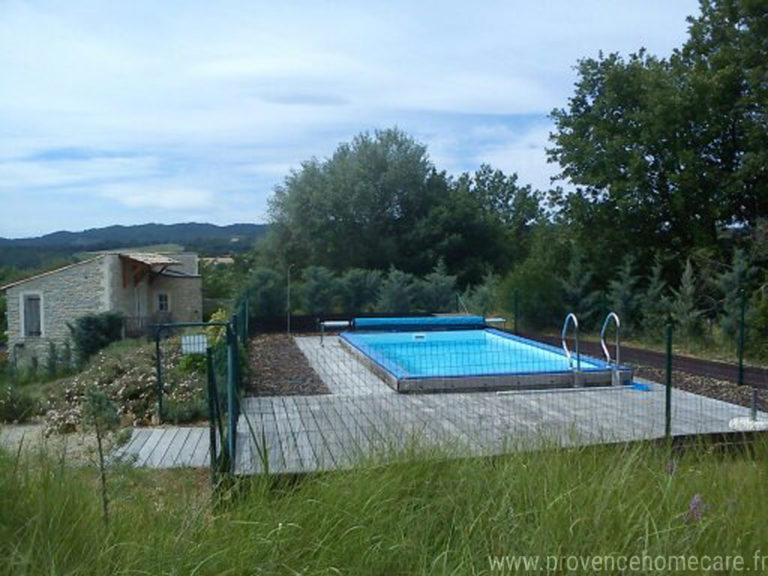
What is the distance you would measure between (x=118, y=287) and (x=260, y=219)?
19.5 ft

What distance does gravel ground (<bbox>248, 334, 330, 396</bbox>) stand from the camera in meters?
9.27

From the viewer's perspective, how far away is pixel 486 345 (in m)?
14.9

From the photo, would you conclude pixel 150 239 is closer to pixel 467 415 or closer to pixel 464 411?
pixel 464 411

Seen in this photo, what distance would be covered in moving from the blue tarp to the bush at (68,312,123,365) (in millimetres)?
8932

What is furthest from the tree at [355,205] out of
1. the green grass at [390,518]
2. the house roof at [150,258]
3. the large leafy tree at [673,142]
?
the green grass at [390,518]

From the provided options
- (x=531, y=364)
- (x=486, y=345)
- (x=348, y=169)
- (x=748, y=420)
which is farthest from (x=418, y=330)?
(x=348, y=169)

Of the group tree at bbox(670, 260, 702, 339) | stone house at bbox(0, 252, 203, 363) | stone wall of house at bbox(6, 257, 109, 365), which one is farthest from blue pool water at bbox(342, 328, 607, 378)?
stone wall of house at bbox(6, 257, 109, 365)

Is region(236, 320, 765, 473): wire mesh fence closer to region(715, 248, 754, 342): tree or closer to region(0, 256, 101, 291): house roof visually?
region(715, 248, 754, 342): tree

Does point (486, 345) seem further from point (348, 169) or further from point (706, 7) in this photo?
point (348, 169)

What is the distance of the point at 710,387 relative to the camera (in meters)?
9.05

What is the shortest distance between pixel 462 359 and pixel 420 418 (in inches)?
232

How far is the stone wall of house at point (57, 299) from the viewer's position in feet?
96.3

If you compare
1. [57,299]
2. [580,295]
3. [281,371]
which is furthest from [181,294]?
[281,371]

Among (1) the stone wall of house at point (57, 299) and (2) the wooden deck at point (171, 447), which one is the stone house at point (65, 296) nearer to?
(1) the stone wall of house at point (57, 299)
